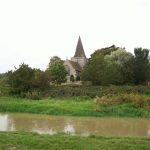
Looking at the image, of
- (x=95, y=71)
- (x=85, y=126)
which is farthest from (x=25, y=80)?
(x=85, y=126)

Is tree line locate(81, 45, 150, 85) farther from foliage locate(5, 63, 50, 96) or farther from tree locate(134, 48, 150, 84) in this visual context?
foliage locate(5, 63, 50, 96)

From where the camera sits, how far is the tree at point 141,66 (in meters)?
55.3

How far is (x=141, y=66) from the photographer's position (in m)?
55.2

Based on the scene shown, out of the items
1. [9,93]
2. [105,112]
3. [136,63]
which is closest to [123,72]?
[136,63]

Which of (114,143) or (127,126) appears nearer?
(114,143)

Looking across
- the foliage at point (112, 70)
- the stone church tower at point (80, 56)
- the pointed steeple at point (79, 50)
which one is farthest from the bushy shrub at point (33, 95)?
the pointed steeple at point (79, 50)

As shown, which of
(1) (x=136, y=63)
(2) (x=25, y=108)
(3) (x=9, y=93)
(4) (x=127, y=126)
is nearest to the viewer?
(4) (x=127, y=126)

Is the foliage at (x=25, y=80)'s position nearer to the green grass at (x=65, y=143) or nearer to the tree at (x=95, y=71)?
the tree at (x=95, y=71)

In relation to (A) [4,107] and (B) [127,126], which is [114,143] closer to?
(B) [127,126]

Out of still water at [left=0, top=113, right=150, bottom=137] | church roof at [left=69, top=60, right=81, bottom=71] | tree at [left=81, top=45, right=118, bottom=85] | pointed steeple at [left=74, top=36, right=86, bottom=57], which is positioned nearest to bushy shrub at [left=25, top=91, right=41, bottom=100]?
tree at [left=81, top=45, right=118, bottom=85]

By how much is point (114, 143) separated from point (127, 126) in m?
10.3

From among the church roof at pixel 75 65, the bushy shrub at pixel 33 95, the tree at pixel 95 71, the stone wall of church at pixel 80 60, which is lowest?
the bushy shrub at pixel 33 95

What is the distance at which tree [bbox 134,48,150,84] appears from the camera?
55344 mm

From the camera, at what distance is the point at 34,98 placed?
4147 cm
